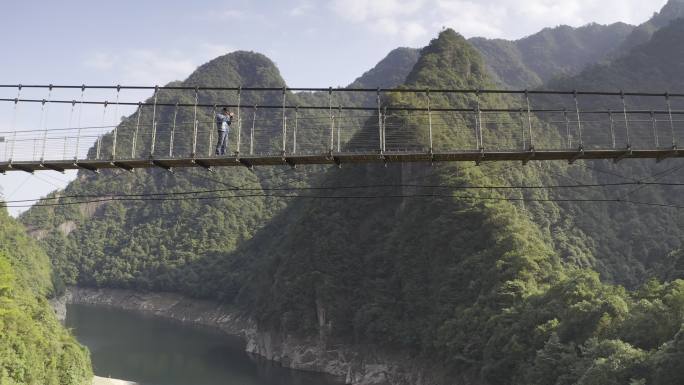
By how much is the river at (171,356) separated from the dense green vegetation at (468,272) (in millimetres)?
5999

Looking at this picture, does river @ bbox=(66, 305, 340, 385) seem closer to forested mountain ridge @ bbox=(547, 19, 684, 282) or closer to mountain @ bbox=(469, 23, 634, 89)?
forested mountain ridge @ bbox=(547, 19, 684, 282)

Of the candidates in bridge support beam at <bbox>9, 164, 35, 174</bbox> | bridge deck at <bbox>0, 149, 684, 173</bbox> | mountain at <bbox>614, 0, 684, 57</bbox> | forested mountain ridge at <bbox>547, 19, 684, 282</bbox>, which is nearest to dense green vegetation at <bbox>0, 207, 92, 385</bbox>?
bridge support beam at <bbox>9, 164, 35, 174</bbox>

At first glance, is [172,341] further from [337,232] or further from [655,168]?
[655,168]

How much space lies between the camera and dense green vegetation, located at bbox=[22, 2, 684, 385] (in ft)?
91.6

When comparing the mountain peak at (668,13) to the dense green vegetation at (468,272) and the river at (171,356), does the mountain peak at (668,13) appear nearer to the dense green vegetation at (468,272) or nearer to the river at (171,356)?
the dense green vegetation at (468,272)

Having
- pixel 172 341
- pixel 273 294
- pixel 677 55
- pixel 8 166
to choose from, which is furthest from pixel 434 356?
pixel 677 55

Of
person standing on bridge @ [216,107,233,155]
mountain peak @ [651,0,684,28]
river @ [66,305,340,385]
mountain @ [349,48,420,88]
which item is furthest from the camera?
mountain @ [349,48,420,88]

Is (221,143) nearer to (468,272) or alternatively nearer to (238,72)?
(468,272)

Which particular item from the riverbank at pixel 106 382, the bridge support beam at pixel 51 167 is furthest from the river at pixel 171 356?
the bridge support beam at pixel 51 167

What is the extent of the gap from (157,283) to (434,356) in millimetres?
76269

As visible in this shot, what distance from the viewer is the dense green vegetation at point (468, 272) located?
1099 inches

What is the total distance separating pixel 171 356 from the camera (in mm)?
63125

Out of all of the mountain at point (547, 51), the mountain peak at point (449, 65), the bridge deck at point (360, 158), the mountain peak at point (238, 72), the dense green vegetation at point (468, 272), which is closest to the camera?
the bridge deck at point (360, 158)

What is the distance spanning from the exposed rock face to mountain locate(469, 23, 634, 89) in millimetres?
98419
